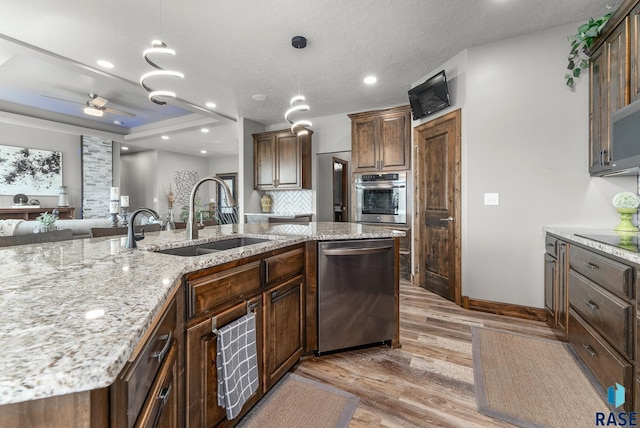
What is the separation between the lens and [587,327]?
1771 millimetres

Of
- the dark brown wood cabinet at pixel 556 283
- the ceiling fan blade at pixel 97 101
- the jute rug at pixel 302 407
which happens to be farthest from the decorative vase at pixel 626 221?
the ceiling fan blade at pixel 97 101

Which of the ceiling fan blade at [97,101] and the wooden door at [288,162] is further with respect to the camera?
the wooden door at [288,162]

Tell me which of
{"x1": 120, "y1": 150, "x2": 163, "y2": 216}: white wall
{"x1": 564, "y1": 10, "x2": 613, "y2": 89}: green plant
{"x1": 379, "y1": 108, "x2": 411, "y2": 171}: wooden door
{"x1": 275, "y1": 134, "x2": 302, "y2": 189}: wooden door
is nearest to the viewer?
{"x1": 564, "y1": 10, "x2": 613, "y2": 89}: green plant

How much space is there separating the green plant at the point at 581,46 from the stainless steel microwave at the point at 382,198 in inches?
76.3

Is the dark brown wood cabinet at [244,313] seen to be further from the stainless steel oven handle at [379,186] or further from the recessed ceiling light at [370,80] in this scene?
the recessed ceiling light at [370,80]

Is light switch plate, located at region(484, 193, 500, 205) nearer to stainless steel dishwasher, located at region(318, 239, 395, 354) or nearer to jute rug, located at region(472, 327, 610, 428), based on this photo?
jute rug, located at region(472, 327, 610, 428)

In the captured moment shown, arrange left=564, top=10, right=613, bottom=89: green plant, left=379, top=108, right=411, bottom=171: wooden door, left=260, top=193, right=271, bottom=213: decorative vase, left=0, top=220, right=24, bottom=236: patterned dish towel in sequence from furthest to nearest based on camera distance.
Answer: left=260, top=193, right=271, bottom=213: decorative vase
left=379, top=108, right=411, bottom=171: wooden door
left=0, top=220, right=24, bottom=236: patterned dish towel
left=564, top=10, right=613, bottom=89: green plant

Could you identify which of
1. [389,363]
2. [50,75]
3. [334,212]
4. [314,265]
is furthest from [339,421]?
[50,75]

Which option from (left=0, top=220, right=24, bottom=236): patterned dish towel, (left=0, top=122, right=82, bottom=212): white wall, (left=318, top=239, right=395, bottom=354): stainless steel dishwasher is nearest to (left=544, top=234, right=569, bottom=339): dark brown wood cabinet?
(left=318, top=239, right=395, bottom=354): stainless steel dishwasher

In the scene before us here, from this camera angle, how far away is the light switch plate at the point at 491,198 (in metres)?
2.89

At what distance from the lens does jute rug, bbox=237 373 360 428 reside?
1.46 meters

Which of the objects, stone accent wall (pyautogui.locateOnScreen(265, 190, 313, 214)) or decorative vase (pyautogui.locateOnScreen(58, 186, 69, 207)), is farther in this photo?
decorative vase (pyautogui.locateOnScreen(58, 186, 69, 207))

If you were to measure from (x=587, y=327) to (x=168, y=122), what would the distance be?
749 centimetres

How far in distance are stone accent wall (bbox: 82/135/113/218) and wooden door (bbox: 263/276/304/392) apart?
7098 mm
